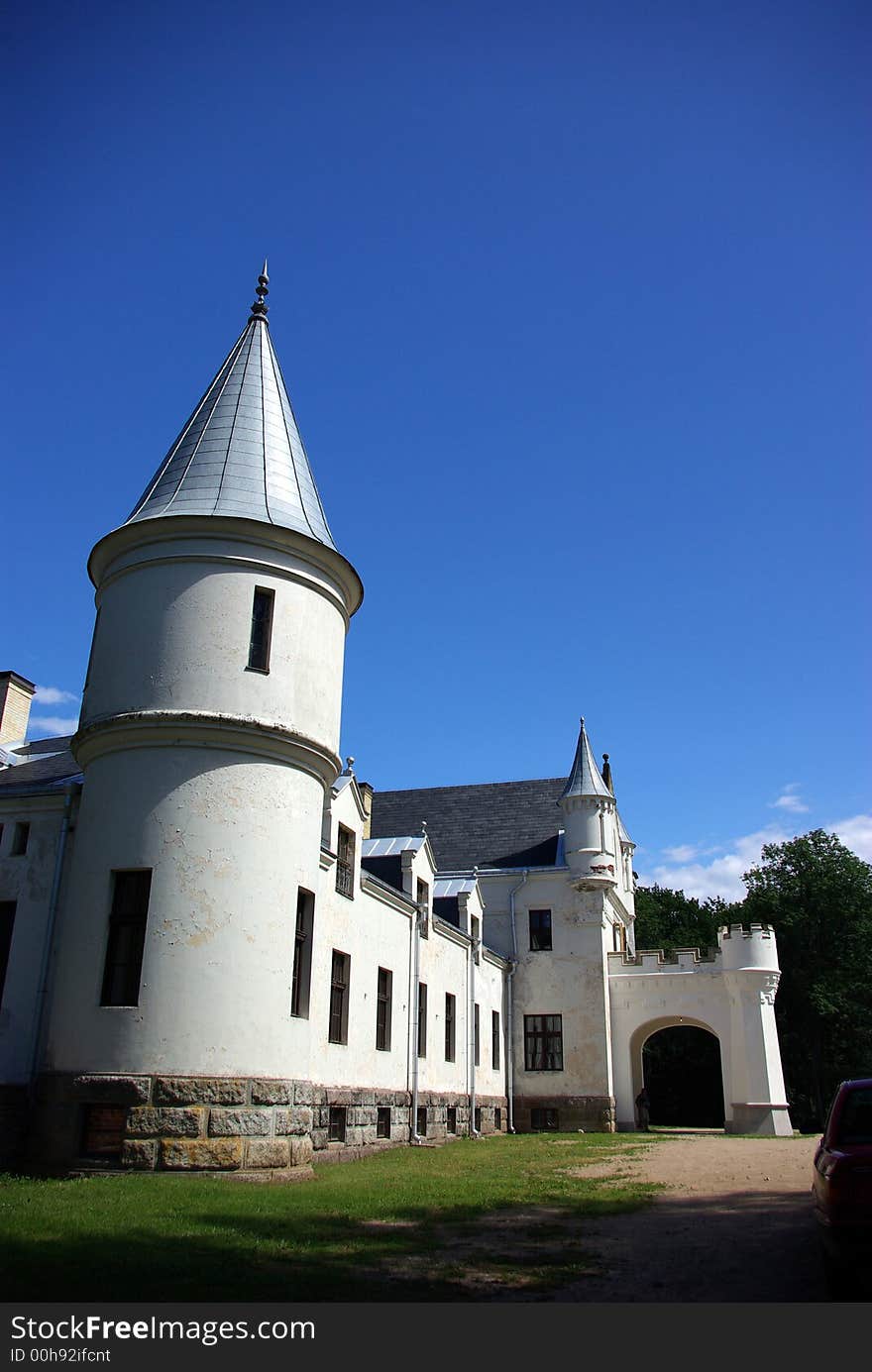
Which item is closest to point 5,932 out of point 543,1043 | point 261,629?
point 261,629

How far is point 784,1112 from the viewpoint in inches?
1281

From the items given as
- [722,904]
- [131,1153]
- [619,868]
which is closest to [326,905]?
[131,1153]

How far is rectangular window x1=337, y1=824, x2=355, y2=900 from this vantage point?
2155cm

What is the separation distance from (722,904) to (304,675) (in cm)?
5704

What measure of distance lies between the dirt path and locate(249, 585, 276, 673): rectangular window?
31.6 feet

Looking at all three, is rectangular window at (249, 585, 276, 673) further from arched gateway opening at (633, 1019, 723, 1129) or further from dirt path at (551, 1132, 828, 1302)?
arched gateway opening at (633, 1019, 723, 1129)

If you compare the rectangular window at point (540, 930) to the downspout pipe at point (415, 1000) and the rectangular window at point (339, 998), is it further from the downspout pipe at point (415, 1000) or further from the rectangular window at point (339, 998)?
the rectangular window at point (339, 998)

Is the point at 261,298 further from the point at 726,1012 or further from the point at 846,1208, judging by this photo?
the point at 726,1012

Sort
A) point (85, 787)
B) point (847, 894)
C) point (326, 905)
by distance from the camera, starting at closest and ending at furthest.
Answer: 1. point (85, 787)
2. point (326, 905)
3. point (847, 894)

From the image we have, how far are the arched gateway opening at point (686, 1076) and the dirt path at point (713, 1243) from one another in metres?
43.5

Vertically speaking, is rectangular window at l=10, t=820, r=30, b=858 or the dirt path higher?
rectangular window at l=10, t=820, r=30, b=858

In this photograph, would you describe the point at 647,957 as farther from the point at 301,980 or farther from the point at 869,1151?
the point at 869,1151

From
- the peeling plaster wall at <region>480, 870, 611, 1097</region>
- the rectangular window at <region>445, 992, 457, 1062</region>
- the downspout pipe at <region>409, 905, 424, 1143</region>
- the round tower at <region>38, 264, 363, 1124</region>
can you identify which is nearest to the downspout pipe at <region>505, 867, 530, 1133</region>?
the peeling plaster wall at <region>480, 870, 611, 1097</region>

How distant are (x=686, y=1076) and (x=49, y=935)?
49.8 metres
